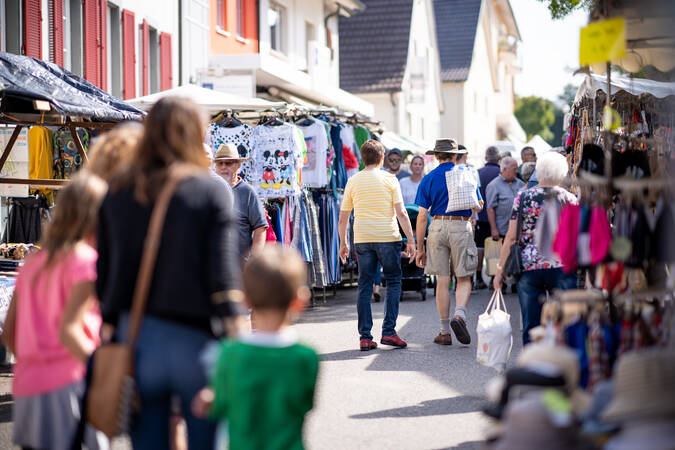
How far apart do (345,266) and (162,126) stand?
11265 mm

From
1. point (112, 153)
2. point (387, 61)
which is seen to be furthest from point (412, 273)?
point (387, 61)

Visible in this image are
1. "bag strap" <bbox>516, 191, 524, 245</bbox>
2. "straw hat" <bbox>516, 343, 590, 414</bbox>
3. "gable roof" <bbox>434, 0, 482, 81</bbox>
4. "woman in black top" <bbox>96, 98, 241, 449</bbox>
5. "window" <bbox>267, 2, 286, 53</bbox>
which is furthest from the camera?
"gable roof" <bbox>434, 0, 482, 81</bbox>

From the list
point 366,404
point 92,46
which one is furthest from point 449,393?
point 92,46

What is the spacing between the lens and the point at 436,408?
22.9 feet

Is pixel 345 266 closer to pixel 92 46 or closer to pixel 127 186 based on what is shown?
pixel 92 46

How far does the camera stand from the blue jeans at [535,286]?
6.98 meters

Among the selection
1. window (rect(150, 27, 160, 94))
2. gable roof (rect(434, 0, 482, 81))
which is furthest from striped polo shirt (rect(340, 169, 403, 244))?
gable roof (rect(434, 0, 482, 81))

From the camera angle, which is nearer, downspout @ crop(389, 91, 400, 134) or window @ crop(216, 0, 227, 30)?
window @ crop(216, 0, 227, 30)

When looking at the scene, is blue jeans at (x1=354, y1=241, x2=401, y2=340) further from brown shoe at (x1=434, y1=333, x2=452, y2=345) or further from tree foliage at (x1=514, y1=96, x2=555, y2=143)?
tree foliage at (x1=514, y1=96, x2=555, y2=143)

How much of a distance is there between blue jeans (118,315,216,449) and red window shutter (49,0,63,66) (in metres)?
11.5

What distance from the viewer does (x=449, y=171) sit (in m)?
9.58

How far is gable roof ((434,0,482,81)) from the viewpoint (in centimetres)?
4591

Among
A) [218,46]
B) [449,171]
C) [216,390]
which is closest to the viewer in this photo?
[216,390]

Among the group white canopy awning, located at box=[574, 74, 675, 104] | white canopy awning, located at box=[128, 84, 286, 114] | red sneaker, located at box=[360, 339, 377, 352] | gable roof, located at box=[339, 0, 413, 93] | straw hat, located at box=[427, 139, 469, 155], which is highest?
gable roof, located at box=[339, 0, 413, 93]
